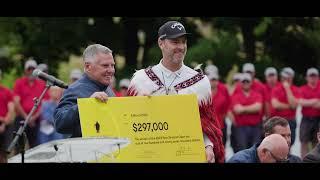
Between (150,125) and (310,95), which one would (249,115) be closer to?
(310,95)

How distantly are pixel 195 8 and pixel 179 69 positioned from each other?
4834mm

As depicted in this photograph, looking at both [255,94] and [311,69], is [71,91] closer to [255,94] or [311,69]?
[255,94]

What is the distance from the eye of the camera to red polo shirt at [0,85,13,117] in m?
13.9

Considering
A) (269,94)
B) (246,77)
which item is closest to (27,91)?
(246,77)

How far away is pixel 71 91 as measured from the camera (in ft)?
23.9

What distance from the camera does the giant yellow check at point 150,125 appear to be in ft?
23.1

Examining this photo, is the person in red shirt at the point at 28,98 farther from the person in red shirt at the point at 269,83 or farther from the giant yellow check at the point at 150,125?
the giant yellow check at the point at 150,125

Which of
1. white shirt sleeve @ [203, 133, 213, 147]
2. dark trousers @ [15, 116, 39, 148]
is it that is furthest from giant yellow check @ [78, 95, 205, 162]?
dark trousers @ [15, 116, 39, 148]

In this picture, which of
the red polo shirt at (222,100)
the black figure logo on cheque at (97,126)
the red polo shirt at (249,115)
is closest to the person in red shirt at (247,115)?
the red polo shirt at (249,115)

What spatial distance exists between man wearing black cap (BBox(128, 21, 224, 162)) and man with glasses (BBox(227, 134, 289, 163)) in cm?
54

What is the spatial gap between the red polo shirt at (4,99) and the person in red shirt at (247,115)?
2914mm

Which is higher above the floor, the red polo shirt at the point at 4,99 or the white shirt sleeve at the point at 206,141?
the red polo shirt at the point at 4,99

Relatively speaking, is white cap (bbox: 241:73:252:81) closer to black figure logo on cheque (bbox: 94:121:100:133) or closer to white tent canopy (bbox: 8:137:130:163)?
black figure logo on cheque (bbox: 94:121:100:133)

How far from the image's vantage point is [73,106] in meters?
7.15
